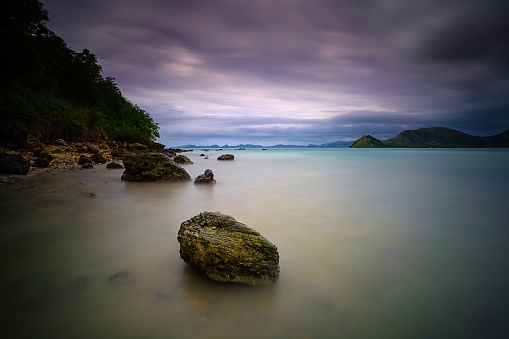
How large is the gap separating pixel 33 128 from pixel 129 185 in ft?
54.6

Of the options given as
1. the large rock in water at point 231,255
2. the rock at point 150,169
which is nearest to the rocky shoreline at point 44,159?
the rock at point 150,169

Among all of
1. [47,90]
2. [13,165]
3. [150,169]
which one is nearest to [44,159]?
[13,165]

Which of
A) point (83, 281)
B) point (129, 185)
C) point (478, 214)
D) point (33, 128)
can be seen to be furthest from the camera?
point (33, 128)

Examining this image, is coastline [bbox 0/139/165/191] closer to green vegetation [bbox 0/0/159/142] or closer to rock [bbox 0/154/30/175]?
rock [bbox 0/154/30/175]

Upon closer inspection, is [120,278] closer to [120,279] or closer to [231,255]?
[120,279]

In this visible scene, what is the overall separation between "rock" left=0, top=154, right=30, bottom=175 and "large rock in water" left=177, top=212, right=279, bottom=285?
35.1 ft

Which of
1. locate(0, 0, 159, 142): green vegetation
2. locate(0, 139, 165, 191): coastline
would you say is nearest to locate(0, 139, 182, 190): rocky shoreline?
locate(0, 139, 165, 191): coastline

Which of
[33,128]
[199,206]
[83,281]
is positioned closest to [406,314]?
[83,281]

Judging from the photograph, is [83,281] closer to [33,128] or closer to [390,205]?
[390,205]

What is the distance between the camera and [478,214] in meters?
5.96

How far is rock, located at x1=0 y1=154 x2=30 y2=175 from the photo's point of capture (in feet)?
29.9

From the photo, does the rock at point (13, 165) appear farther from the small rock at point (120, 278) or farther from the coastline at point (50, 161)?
the small rock at point (120, 278)

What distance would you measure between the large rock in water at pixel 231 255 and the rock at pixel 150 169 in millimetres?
7741

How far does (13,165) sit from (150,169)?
17.3ft
